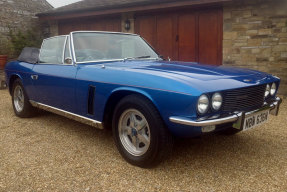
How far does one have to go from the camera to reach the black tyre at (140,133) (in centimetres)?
233

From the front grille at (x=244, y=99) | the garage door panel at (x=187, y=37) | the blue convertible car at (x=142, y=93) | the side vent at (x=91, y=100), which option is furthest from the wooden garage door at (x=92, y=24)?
the front grille at (x=244, y=99)

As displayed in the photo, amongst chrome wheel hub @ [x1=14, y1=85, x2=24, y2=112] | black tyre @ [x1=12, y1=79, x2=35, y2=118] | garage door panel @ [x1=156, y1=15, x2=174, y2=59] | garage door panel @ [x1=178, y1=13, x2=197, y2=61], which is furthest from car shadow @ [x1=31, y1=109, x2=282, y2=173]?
garage door panel @ [x1=156, y1=15, x2=174, y2=59]

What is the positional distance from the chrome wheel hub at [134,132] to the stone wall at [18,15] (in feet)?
32.4

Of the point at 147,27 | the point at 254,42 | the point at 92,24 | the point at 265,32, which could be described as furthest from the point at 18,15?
the point at 265,32

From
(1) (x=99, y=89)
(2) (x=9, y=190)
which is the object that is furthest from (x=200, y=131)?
(2) (x=9, y=190)

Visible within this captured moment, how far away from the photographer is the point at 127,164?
269cm

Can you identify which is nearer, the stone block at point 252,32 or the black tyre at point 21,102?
the black tyre at point 21,102

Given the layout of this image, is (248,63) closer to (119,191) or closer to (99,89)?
(99,89)

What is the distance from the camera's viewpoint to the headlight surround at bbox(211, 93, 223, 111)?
222cm

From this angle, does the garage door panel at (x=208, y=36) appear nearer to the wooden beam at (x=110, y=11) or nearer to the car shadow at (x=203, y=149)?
the wooden beam at (x=110, y=11)

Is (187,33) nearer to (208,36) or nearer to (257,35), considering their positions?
(208,36)

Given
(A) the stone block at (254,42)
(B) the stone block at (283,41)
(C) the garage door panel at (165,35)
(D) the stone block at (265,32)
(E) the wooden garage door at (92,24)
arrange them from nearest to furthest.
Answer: (B) the stone block at (283,41), (D) the stone block at (265,32), (A) the stone block at (254,42), (C) the garage door panel at (165,35), (E) the wooden garage door at (92,24)

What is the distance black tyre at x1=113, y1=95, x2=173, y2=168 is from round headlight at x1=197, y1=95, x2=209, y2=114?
14.9 inches

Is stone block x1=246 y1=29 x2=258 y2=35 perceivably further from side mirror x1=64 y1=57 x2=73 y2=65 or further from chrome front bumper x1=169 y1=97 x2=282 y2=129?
side mirror x1=64 y1=57 x2=73 y2=65
